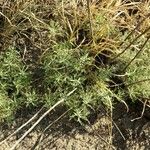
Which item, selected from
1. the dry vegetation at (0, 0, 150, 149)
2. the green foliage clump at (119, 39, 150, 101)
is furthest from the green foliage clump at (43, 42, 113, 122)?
the green foliage clump at (119, 39, 150, 101)

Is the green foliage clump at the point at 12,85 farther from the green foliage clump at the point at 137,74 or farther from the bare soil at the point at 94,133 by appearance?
the green foliage clump at the point at 137,74

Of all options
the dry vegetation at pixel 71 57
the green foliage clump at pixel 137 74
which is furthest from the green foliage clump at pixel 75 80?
the green foliage clump at pixel 137 74

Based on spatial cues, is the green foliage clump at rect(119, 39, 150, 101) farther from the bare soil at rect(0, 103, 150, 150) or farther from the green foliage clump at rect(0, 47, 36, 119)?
Answer: the green foliage clump at rect(0, 47, 36, 119)

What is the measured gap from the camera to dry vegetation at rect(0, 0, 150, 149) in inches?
82.1

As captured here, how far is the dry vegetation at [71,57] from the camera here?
6.84 feet

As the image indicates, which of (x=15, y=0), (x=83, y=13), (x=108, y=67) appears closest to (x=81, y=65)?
(x=108, y=67)

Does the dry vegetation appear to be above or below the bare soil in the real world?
above

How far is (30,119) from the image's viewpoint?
6.75 ft

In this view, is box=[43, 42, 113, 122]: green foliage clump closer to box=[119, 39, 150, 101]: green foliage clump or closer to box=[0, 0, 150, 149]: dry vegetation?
box=[0, 0, 150, 149]: dry vegetation

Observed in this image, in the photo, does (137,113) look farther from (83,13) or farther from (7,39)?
(7,39)

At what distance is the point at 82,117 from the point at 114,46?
1.21 feet

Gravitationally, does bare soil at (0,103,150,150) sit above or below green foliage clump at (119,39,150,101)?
below

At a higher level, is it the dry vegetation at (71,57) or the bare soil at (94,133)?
the dry vegetation at (71,57)

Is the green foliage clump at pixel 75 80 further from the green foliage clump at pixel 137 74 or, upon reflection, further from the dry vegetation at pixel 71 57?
the green foliage clump at pixel 137 74
